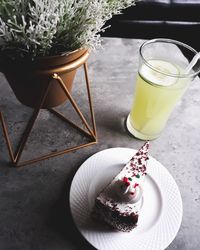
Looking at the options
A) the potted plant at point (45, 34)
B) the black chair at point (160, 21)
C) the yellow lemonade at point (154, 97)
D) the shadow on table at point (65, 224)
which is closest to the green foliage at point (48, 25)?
the potted plant at point (45, 34)

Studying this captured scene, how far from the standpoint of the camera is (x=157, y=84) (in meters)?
0.60

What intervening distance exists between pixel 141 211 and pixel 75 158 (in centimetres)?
17

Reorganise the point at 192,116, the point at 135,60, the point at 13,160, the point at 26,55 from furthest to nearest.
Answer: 1. the point at 135,60
2. the point at 192,116
3. the point at 13,160
4. the point at 26,55

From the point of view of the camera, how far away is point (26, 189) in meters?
0.56

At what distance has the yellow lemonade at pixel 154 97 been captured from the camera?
23.5 inches

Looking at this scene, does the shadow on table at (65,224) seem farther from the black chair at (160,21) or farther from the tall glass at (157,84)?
the black chair at (160,21)

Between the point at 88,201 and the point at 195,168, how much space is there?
0.80ft

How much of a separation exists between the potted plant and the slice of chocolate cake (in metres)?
0.22

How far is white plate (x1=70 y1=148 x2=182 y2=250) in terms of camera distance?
19.3 inches

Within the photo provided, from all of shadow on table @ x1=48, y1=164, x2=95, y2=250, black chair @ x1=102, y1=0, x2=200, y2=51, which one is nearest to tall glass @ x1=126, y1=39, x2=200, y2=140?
shadow on table @ x1=48, y1=164, x2=95, y2=250

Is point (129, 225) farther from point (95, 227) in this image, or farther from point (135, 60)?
point (135, 60)

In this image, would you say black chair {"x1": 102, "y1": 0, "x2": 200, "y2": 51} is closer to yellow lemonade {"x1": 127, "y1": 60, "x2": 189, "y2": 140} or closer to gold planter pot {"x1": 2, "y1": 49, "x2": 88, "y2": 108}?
yellow lemonade {"x1": 127, "y1": 60, "x2": 189, "y2": 140}

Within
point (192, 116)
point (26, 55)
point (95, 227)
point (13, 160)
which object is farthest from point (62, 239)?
point (192, 116)

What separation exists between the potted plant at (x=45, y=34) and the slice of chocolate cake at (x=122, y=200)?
0.72 feet
